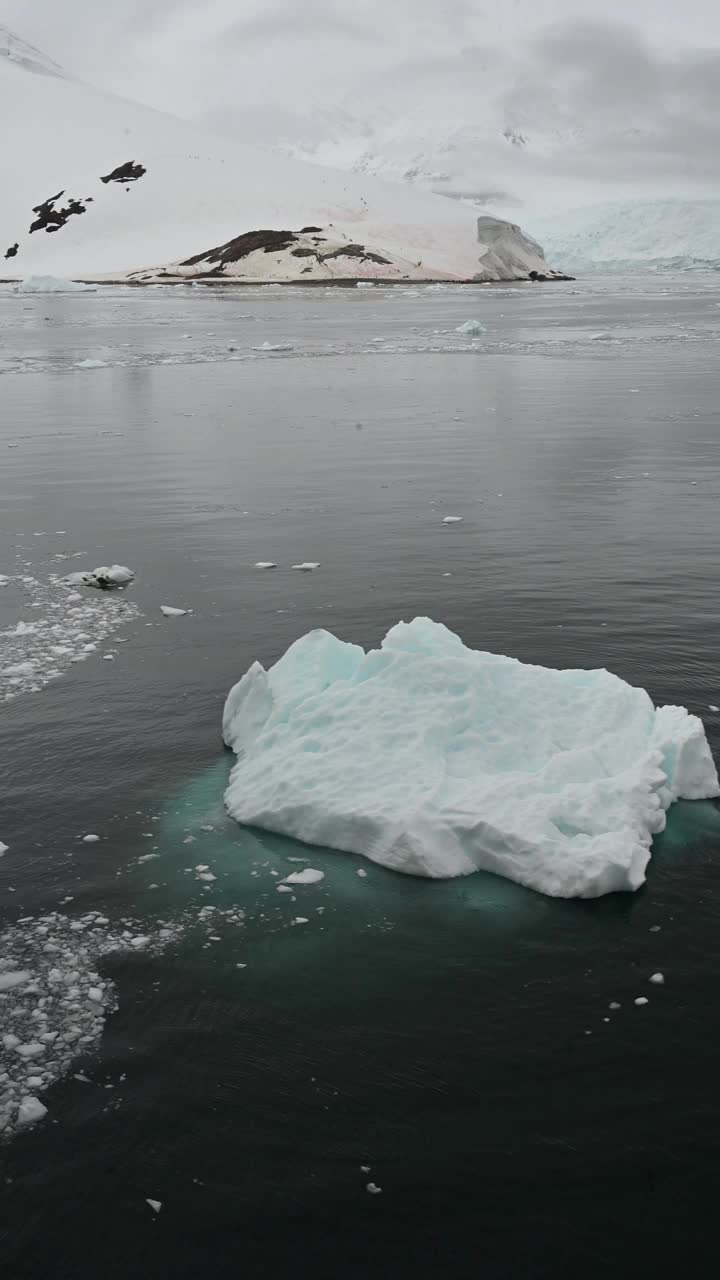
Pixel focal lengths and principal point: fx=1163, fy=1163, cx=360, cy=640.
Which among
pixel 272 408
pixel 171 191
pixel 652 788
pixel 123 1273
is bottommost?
pixel 123 1273

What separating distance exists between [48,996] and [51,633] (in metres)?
6.06

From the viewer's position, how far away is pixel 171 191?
555 feet

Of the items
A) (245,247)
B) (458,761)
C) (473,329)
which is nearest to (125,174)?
(245,247)

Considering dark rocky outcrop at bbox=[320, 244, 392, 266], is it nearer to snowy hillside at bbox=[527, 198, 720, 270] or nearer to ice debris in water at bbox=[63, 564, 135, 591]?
snowy hillside at bbox=[527, 198, 720, 270]

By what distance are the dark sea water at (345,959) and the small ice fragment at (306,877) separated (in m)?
0.10

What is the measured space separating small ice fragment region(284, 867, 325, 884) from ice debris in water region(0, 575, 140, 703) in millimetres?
3881

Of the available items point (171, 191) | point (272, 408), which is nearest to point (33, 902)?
point (272, 408)

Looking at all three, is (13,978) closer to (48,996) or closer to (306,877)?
(48,996)

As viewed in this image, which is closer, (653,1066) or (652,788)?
(653,1066)

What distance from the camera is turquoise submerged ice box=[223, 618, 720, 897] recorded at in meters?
7.42

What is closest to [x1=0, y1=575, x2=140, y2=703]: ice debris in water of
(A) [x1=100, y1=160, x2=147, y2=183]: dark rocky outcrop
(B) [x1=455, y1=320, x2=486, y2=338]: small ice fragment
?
(B) [x1=455, y1=320, x2=486, y2=338]: small ice fragment

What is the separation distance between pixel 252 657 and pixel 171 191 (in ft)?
568

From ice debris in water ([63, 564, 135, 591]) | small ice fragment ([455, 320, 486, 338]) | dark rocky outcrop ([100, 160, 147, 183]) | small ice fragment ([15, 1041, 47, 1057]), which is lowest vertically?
small ice fragment ([15, 1041, 47, 1057])

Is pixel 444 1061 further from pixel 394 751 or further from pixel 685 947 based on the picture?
pixel 394 751
